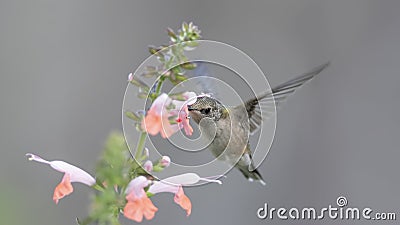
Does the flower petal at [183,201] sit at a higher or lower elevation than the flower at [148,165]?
lower

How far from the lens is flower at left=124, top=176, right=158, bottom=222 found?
45.1 inches

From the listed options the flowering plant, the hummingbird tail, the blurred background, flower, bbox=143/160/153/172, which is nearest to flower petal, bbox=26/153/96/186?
the flowering plant

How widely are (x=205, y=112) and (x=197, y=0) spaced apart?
2706 millimetres

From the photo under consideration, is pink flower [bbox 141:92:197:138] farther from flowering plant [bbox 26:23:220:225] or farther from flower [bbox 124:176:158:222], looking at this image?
flower [bbox 124:176:158:222]

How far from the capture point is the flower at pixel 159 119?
1.22m

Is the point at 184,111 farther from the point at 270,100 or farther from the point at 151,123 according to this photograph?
the point at 270,100

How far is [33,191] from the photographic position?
355 cm

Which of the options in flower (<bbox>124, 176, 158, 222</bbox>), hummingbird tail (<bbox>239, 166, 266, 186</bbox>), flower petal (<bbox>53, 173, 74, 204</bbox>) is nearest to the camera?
flower (<bbox>124, 176, 158, 222</bbox>)

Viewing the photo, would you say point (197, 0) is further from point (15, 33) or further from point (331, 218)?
point (331, 218)

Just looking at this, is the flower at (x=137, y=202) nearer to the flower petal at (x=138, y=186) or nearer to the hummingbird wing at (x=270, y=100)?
the flower petal at (x=138, y=186)

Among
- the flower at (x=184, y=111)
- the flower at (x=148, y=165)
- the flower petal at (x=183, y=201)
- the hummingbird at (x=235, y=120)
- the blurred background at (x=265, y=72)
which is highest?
the blurred background at (x=265, y=72)

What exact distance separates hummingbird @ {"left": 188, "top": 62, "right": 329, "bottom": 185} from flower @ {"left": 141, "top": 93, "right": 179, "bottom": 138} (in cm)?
20

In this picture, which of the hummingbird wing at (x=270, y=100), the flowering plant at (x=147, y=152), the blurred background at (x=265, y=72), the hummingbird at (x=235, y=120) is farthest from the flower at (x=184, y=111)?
the blurred background at (x=265, y=72)

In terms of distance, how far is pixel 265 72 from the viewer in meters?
4.04
